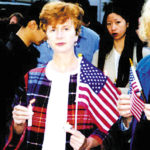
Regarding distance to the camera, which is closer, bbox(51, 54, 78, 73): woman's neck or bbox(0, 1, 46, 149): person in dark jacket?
bbox(51, 54, 78, 73): woman's neck

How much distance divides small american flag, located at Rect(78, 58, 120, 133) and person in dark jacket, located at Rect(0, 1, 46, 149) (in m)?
0.44

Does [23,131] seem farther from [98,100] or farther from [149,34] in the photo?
[149,34]

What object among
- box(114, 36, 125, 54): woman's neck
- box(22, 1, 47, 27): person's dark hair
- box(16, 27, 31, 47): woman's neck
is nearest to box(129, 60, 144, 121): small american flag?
box(114, 36, 125, 54): woman's neck

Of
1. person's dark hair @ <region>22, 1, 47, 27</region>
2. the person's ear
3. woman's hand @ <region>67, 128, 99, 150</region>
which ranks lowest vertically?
woman's hand @ <region>67, 128, 99, 150</region>

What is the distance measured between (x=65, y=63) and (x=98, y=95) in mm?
270

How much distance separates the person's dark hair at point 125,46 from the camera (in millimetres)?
1823

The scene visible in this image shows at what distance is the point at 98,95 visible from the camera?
1485 millimetres

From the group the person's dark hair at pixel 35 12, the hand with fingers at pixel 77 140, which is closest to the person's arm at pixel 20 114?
the hand with fingers at pixel 77 140

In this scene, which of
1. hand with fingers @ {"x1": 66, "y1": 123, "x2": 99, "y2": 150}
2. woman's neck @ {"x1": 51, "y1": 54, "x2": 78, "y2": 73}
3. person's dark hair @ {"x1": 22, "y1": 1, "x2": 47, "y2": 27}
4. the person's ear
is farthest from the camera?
the person's ear

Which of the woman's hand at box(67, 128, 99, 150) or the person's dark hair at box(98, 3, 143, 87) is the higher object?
the person's dark hair at box(98, 3, 143, 87)

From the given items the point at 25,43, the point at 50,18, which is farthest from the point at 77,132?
the point at 25,43

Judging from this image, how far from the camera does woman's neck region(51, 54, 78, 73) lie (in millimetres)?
1483

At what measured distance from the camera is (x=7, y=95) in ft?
5.90

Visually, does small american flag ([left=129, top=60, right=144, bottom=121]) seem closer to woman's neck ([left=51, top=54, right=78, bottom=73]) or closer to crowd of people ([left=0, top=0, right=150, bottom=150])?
crowd of people ([left=0, top=0, right=150, bottom=150])
